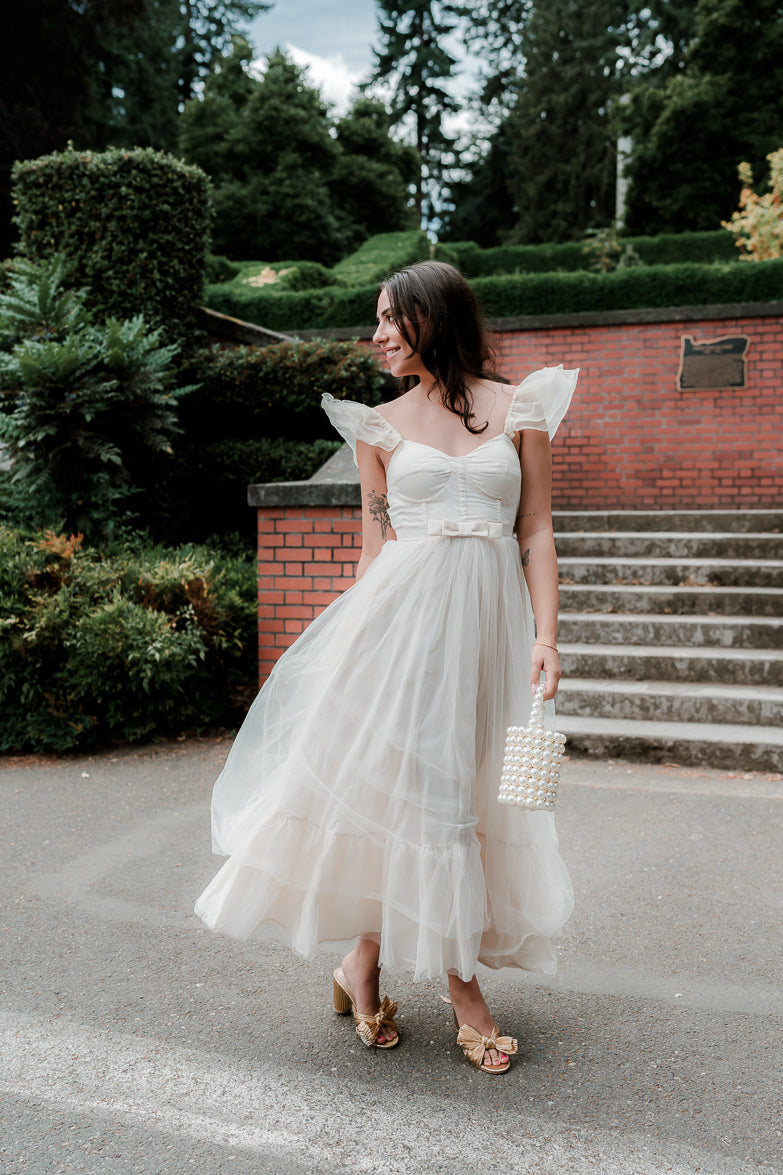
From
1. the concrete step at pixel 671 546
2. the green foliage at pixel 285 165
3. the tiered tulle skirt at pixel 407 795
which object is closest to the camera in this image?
the tiered tulle skirt at pixel 407 795

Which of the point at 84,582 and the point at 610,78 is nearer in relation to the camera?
the point at 84,582

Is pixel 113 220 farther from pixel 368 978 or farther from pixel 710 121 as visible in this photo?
pixel 710 121

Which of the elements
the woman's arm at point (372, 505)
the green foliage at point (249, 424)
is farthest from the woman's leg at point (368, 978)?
the green foliage at point (249, 424)

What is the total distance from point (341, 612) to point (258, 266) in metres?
12.2

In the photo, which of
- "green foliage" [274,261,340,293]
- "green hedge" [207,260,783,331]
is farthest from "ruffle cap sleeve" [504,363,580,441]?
"green foliage" [274,261,340,293]

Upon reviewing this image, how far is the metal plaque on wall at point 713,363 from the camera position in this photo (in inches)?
360

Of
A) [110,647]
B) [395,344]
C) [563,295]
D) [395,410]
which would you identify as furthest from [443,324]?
[563,295]

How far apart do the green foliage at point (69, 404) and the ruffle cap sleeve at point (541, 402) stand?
4.43 meters

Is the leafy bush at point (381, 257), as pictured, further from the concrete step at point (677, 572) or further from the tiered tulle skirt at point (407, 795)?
the tiered tulle skirt at point (407, 795)

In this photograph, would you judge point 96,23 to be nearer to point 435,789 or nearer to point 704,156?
point 704,156

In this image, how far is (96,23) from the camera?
62.2ft

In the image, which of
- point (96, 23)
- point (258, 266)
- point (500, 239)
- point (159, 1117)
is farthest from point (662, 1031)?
point (500, 239)

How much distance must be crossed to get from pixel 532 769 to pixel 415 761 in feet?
1.00

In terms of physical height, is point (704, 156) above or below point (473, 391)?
above
